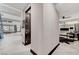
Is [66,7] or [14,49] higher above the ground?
[66,7]

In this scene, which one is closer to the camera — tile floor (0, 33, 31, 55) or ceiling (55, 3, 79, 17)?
tile floor (0, 33, 31, 55)

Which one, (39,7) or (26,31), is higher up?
(39,7)

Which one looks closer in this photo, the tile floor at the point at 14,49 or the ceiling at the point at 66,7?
the tile floor at the point at 14,49

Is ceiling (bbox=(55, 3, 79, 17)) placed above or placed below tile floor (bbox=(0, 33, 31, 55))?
above

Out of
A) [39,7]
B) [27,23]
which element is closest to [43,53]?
[39,7]

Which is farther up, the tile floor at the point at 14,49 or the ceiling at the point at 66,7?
the ceiling at the point at 66,7

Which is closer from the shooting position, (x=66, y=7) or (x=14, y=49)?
(x=14, y=49)

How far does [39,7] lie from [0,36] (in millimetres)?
6941

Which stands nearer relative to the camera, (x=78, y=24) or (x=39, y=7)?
(x=39, y=7)

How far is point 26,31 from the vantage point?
526 centimetres

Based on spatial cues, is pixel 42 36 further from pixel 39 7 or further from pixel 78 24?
pixel 78 24
